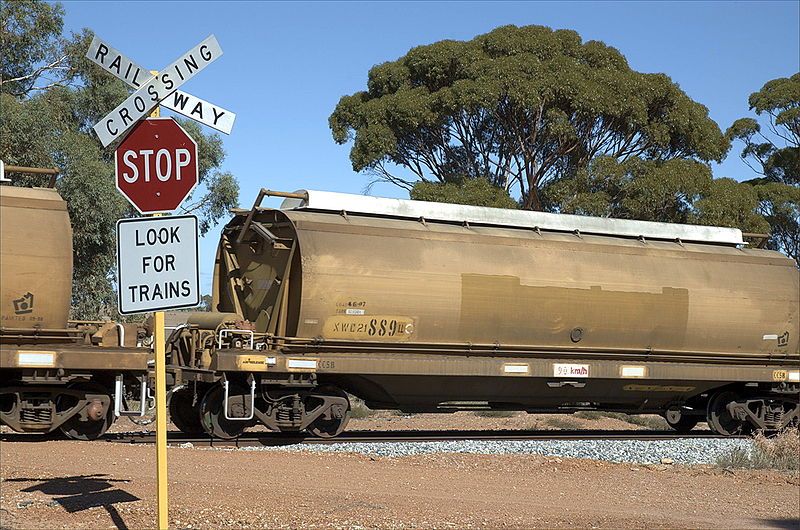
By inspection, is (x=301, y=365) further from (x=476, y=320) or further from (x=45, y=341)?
(x=45, y=341)

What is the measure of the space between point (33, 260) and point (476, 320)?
6768 mm

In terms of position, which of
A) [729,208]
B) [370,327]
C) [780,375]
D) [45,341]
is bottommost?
[780,375]

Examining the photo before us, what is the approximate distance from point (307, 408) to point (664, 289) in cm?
678

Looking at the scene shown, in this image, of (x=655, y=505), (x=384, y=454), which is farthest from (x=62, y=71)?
(x=655, y=505)

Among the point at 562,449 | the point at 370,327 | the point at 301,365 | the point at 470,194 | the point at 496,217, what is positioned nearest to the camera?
the point at 562,449

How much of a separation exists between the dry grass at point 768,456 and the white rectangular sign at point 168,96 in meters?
8.78

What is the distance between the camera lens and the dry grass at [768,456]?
530 inches

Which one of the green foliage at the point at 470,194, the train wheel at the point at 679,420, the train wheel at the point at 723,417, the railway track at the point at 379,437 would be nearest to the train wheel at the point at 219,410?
the railway track at the point at 379,437

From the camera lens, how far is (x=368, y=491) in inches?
403

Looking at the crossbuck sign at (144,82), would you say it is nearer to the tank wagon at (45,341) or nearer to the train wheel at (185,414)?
the tank wagon at (45,341)

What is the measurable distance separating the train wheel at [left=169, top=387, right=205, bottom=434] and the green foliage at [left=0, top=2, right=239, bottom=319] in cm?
1167

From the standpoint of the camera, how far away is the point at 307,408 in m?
15.6

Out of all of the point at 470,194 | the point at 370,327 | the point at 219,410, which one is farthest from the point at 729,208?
the point at 219,410

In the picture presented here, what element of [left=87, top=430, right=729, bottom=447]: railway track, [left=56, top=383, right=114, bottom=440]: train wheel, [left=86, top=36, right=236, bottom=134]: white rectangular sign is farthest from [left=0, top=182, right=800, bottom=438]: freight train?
[left=86, top=36, right=236, bottom=134]: white rectangular sign
